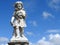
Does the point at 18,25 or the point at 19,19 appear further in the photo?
the point at 19,19

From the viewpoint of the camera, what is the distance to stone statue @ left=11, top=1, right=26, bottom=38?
20.4m

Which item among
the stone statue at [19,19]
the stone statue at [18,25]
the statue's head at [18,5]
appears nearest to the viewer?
the stone statue at [18,25]

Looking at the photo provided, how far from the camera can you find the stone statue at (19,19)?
20375 millimetres

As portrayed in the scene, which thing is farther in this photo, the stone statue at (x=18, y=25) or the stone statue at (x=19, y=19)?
the stone statue at (x=19, y=19)

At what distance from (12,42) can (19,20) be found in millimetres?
2106

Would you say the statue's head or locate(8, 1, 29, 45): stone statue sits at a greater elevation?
the statue's head

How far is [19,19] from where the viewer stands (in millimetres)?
20734

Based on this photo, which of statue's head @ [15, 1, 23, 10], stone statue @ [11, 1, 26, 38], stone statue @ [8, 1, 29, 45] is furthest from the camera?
statue's head @ [15, 1, 23, 10]

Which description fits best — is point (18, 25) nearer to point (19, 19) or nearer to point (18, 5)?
point (19, 19)

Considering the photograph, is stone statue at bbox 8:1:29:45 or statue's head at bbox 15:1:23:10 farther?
statue's head at bbox 15:1:23:10

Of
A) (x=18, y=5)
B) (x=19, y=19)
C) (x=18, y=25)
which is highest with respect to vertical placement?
(x=18, y=5)

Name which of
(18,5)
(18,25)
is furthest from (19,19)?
(18,5)

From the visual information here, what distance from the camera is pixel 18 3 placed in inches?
816

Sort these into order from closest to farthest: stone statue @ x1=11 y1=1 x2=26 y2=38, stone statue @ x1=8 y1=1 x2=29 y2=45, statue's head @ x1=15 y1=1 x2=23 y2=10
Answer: stone statue @ x1=8 y1=1 x2=29 y2=45 → stone statue @ x1=11 y1=1 x2=26 y2=38 → statue's head @ x1=15 y1=1 x2=23 y2=10
